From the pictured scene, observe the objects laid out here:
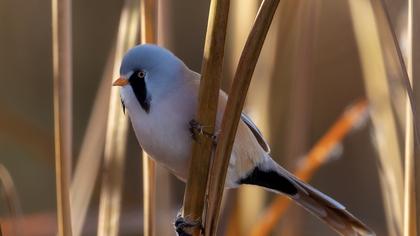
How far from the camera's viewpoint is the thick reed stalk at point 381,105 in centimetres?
144

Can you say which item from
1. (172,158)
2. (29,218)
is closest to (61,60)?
(172,158)

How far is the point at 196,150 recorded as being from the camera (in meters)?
1.03

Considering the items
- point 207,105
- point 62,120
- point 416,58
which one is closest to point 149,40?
point 62,120

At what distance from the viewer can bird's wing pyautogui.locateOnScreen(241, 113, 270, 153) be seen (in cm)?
134

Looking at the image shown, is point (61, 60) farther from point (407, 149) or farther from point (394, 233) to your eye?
point (394, 233)

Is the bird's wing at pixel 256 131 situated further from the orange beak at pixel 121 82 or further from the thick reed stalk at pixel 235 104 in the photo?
the thick reed stalk at pixel 235 104

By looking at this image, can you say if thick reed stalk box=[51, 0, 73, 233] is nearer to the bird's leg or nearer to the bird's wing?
the bird's leg

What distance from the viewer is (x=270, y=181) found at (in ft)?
4.42

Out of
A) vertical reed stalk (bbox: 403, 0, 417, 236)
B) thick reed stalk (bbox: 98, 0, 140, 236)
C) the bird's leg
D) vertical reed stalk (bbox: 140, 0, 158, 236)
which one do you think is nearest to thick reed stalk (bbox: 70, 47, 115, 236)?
thick reed stalk (bbox: 98, 0, 140, 236)

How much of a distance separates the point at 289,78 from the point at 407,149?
515mm

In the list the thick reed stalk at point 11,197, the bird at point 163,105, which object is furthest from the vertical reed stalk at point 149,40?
the thick reed stalk at point 11,197

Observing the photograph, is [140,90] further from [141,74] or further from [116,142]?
[116,142]

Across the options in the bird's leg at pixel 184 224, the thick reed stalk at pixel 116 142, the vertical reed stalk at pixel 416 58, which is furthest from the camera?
the thick reed stalk at pixel 116 142

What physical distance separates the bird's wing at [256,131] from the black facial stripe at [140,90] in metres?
0.20
